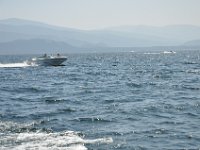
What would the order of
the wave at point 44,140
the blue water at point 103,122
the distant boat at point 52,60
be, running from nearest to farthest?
the wave at point 44,140 < the blue water at point 103,122 < the distant boat at point 52,60

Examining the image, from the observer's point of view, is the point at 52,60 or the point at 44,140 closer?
the point at 44,140

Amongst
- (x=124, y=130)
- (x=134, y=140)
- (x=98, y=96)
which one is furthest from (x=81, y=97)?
(x=134, y=140)

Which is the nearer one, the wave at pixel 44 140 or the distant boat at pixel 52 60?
the wave at pixel 44 140

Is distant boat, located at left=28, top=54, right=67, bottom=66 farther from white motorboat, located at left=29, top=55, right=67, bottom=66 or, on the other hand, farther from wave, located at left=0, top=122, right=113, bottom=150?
wave, located at left=0, top=122, right=113, bottom=150

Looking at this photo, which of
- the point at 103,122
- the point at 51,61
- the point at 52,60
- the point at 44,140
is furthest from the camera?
the point at 51,61

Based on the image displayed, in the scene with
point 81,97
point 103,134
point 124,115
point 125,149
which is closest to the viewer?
point 125,149

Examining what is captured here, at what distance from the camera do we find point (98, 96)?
4203 cm

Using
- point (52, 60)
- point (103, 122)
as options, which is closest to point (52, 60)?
point (52, 60)

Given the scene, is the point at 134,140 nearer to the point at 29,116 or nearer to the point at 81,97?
the point at 29,116

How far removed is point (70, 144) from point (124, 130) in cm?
494

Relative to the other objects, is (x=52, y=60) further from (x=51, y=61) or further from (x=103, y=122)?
(x=103, y=122)

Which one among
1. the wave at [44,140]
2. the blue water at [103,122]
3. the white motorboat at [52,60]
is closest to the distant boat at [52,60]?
the white motorboat at [52,60]

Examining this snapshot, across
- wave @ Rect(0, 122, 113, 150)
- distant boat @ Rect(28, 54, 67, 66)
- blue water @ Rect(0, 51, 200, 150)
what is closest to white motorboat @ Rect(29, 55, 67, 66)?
distant boat @ Rect(28, 54, 67, 66)

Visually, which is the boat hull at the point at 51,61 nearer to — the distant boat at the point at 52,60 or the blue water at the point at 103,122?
the distant boat at the point at 52,60
